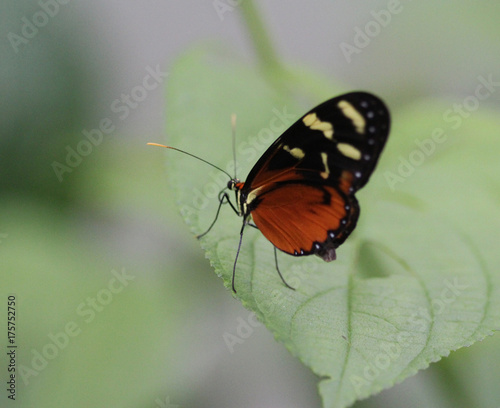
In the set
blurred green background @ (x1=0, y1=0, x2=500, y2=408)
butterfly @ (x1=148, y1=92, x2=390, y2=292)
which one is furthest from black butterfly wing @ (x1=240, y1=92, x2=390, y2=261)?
blurred green background @ (x1=0, y1=0, x2=500, y2=408)

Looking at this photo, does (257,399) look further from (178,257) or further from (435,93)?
(435,93)

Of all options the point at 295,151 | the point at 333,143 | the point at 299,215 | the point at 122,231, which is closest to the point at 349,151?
the point at 333,143

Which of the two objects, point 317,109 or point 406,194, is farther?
point 406,194

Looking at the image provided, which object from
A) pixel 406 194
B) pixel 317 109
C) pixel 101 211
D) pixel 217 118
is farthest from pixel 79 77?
pixel 406 194

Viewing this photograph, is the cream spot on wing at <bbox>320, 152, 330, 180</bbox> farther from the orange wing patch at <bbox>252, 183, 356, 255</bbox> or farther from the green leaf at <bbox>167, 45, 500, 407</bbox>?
the green leaf at <bbox>167, 45, 500, 407</bbox>

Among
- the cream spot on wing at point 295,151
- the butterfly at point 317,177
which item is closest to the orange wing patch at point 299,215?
the butterfly at point 317,177

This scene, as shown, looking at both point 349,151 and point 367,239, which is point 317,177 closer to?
point 349,151

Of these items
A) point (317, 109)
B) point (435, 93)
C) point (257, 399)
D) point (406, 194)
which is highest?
point (317, 109)
